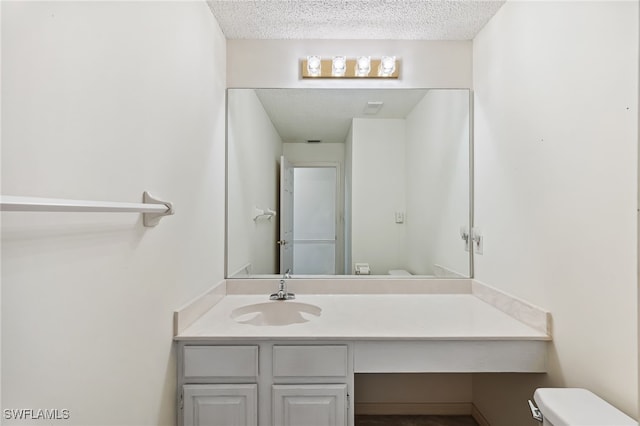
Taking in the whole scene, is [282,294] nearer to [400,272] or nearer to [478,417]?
[400,272]

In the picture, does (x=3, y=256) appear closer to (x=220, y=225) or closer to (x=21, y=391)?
(x=21, y=391)

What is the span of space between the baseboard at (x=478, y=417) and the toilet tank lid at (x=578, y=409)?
1042 mm

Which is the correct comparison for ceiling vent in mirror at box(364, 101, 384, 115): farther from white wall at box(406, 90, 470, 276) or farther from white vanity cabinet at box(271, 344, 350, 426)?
white vanity cabinet at box(271, 344, 350, 426)

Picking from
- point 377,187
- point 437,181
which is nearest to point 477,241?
point 437,181

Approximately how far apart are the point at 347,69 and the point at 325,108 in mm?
255

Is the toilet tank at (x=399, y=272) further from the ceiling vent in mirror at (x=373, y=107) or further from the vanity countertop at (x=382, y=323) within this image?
the ceiling vent in mirror at (x=373, y=107)

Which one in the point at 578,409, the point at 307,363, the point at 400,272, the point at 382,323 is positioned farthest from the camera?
the point at 400,272

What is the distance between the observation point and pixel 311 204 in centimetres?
213

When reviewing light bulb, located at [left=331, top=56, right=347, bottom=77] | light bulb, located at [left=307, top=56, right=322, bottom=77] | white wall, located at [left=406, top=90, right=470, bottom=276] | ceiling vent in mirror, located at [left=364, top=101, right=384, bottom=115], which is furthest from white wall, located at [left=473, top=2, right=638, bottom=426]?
light bulb, located at [left=307, top=56, right=322, bottom=77]

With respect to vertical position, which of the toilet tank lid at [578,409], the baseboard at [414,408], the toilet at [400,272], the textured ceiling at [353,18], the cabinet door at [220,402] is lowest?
the baseboard at [414,408]

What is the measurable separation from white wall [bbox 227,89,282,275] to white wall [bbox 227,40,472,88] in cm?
13

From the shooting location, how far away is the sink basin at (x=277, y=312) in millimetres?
1767

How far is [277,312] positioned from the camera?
180 centimetres

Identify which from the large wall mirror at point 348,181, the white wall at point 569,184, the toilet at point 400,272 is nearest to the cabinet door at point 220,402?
the large wall mirror at point 348,181
